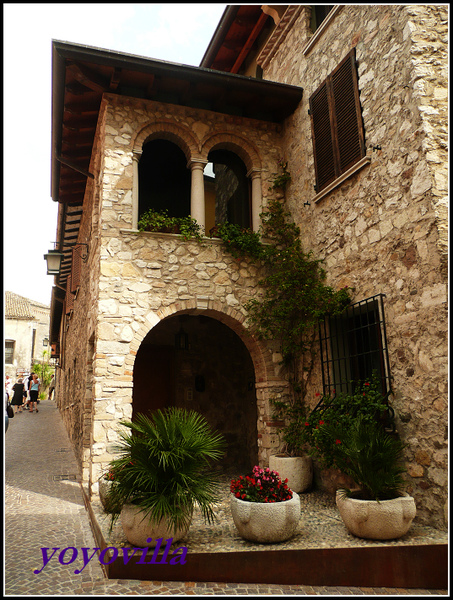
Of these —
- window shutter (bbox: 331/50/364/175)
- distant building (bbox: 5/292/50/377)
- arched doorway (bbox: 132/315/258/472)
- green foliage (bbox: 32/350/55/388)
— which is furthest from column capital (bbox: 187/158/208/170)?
green foliage (bbox: 32/350/55/388)

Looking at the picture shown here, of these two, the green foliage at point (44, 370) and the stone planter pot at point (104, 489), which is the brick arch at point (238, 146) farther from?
the green foliage at point (44, 370)

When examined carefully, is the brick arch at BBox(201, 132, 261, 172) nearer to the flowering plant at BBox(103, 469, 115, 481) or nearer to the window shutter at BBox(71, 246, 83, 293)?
the window shutter at BBox(71, 246, 83, 293)

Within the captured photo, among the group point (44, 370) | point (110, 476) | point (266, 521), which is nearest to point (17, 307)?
point (44, 370)

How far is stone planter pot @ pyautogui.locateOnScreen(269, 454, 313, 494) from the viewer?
603 cm

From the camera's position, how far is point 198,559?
147 inches

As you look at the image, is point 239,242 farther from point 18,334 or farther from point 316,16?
point 18,334

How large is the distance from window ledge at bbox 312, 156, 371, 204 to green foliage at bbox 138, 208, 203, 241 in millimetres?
1861

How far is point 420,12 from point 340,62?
1.32 metres

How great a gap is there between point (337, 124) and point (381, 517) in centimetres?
501

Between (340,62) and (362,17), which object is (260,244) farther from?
(362,17)

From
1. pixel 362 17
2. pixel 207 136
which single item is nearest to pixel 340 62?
pixel 362 17

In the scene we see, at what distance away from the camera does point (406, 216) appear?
16.3 feet

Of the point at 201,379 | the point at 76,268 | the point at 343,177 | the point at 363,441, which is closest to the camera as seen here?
the point at 363,441

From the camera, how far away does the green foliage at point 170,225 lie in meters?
6.70
